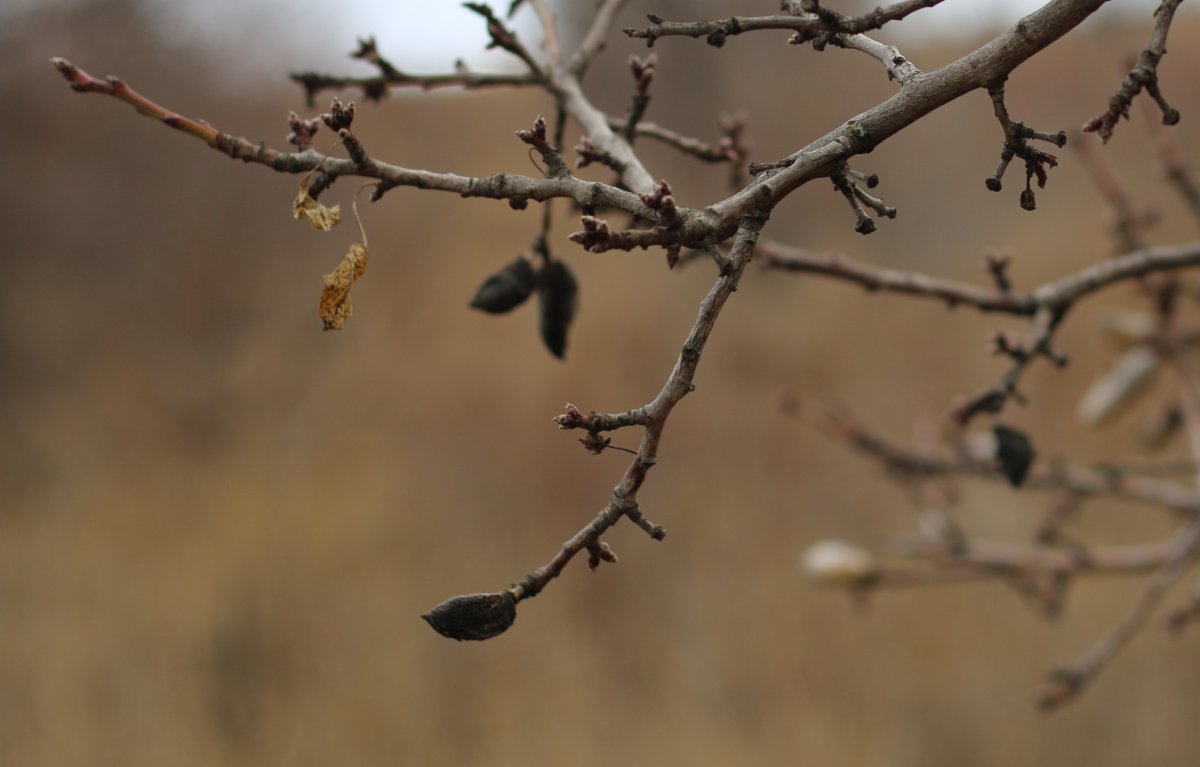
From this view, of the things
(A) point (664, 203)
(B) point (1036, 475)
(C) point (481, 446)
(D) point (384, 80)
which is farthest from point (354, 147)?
(C) point (481, 446)

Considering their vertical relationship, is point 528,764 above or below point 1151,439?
below

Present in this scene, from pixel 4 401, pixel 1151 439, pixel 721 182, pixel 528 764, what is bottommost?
pixel 528 764

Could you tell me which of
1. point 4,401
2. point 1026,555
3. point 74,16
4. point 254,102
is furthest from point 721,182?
point 1026,555

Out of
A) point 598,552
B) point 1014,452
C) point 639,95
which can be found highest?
point 639,95

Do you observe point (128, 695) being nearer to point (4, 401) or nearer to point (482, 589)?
point (482, 589)

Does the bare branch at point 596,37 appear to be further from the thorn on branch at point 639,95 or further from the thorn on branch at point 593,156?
the thorn on branch at point 593,156

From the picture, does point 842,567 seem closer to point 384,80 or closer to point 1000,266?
point 1000,266
